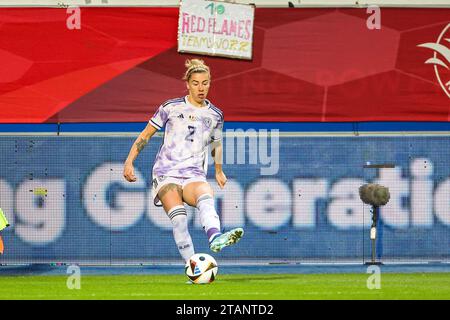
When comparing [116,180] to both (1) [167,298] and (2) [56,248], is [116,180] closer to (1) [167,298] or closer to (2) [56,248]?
(2) [56,248]

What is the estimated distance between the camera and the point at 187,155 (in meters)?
12.5

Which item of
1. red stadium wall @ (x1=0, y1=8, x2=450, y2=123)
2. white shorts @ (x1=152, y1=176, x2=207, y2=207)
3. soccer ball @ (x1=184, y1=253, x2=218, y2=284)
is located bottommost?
soccer ball @ (x1=184, y1=253, x2=218, y2=284)

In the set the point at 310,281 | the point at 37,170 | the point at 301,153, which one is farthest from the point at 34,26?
the point at 310,281

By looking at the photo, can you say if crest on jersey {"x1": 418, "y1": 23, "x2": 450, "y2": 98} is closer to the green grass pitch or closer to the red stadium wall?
the red stadium wall

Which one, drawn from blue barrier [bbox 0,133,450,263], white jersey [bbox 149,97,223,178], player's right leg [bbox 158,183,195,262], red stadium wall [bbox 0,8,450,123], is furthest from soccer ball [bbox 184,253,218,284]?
red stadium wall [bbox 0,8,450,123]

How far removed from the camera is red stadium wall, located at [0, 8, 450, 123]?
18719mm

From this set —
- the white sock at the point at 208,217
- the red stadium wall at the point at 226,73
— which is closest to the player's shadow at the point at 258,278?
the red stadium wall at the point at 226,73

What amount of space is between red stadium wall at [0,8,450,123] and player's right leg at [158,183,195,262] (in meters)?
6.57

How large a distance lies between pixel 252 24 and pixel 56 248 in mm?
4747

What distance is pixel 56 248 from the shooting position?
1881 centimetres

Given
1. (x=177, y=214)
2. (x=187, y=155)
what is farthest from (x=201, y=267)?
(x=187, y=155)

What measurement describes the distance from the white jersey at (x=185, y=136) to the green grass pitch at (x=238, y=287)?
1367 mm

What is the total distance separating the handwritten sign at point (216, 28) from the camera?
18391mm

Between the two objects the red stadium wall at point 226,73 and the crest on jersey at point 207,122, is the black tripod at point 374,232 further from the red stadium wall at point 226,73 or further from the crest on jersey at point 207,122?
the crest on jersey at point 207,122
